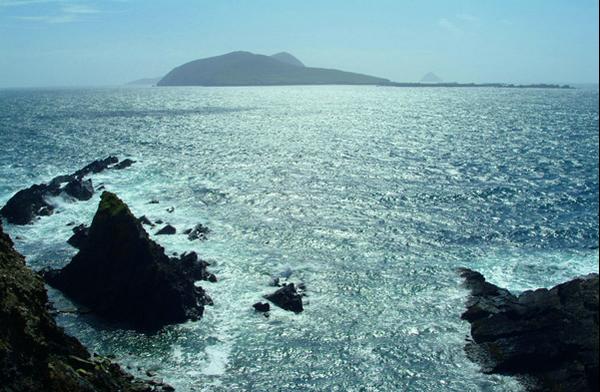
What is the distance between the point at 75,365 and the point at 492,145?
129 metres

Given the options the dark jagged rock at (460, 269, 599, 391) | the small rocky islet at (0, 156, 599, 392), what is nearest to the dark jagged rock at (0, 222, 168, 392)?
the small rocky islet at (0, 156, 599, 392)

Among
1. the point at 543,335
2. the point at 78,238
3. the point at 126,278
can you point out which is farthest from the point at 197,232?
the point at 543,335

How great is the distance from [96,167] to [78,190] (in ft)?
69.8

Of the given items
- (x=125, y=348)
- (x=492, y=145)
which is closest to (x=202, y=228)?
(x=125, y=348)

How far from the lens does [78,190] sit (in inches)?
3322

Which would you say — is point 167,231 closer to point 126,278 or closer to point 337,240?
point 126,278

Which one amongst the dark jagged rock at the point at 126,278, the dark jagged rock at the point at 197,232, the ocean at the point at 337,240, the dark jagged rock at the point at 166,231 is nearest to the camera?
the ocean at the point at 337,240

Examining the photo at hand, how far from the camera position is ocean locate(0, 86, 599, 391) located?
40031 millimetres

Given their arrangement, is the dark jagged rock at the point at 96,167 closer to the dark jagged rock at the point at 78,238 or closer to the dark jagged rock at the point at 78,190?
the dark jagged rock at the point at 78,190

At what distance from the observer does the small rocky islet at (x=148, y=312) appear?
29.3 metres

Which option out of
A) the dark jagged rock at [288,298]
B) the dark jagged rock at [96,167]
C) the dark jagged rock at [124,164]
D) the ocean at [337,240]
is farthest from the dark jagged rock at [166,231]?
the dark jagged rock at [124,164]

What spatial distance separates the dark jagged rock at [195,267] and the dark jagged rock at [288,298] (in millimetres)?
8110

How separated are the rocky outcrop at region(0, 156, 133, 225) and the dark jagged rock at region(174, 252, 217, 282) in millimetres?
29931

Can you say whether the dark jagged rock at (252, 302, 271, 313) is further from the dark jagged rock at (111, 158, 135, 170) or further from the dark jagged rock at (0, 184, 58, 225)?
the dark jagged rock at (111, 158, 135, 170)
